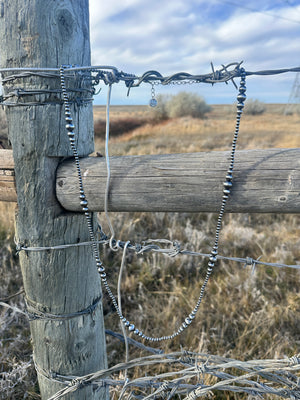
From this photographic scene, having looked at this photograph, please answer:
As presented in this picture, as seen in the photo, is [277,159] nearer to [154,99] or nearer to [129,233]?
[154,99]

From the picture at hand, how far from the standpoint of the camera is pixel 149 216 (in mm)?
4605

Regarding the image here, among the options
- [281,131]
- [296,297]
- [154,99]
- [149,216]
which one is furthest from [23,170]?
[281,131]

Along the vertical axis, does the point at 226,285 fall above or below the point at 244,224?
below

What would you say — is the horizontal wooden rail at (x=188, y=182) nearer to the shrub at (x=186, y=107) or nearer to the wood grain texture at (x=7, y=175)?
the wood grain texture at (x=7, y=175)

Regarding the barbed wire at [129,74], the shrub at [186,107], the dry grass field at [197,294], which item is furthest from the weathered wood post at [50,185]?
the shrub at [186,107]

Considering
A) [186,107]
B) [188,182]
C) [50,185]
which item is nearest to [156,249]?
[188,182]

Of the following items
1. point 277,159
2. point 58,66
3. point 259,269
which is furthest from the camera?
point 259,269

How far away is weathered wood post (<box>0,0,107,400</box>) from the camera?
1.21 meters

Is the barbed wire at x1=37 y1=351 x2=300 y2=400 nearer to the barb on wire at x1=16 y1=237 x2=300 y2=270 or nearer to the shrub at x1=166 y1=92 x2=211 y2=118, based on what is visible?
the barb on wire at x1=16 y1=237 x2=300 y2=270

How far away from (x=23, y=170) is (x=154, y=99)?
64 centimetres

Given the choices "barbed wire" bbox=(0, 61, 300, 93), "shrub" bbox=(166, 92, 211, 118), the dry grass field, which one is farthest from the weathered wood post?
"shrub" bbox=(166, 92, 211, 118)

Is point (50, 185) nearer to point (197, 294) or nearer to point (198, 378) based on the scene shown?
point (198, 378)

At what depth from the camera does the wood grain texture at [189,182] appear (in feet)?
3.63

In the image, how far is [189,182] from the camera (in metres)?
1.18
